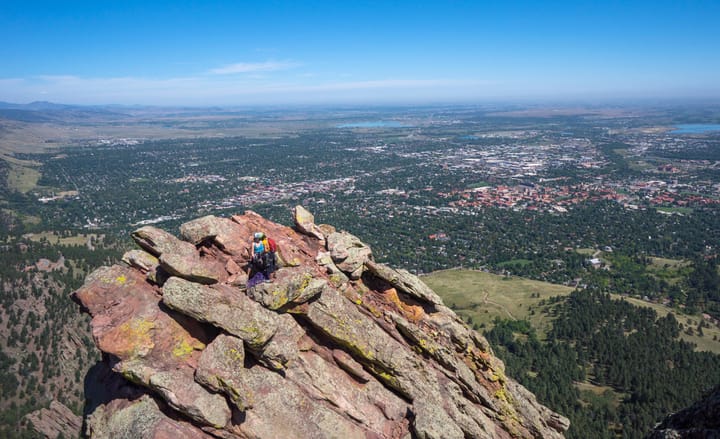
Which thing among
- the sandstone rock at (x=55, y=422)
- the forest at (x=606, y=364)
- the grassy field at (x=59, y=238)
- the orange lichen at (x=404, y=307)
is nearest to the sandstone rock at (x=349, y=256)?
the orange lichen at (x=404, y=307)

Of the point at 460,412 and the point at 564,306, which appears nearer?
the point at 460,412

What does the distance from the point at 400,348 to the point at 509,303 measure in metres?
91.2

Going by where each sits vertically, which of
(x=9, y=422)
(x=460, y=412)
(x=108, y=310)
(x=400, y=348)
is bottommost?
(x=9, y=422)

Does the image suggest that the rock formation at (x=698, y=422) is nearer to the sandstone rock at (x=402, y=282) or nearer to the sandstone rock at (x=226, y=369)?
the sandstone rock at (x=402, y=282)

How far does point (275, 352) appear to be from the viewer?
18.4 m

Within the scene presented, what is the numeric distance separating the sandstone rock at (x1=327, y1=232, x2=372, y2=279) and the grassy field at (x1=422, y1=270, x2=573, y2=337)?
77079 millimetres

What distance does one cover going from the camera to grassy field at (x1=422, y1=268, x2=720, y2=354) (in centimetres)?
9125

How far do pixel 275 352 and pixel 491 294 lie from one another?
10038 centimetres

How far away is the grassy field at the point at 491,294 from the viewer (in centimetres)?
9762

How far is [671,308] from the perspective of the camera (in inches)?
3967

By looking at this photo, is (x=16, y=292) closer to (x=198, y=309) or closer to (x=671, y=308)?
(x=198, y=309)

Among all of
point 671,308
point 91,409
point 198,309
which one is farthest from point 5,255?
point 671,308

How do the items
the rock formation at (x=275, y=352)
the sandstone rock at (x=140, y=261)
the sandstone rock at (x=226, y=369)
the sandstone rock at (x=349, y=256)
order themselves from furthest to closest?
1. the sandstone rock at (x=349, y=256)
2. the sandstone rock at (x=140, y=261)
3. the rock formation at (x=275, y=352)
4. the sandstone rock at (x=226, y=369)

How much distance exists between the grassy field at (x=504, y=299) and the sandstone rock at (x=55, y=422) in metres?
75.0
